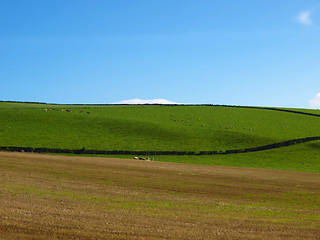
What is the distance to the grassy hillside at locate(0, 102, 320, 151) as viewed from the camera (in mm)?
69062

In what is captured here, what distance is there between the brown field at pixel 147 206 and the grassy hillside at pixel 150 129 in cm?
3015

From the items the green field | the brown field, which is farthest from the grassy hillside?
the brown field

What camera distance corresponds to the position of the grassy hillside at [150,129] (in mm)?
69062

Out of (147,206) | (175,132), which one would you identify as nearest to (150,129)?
(175,132)

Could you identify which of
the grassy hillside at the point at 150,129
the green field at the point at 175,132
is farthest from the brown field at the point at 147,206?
the grassy hillside at the point at 150,129

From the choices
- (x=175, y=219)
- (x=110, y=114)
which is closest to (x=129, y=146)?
(x=110, y=114)

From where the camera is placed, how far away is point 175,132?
80062 millimetres

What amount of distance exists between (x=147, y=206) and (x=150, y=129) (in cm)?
5973

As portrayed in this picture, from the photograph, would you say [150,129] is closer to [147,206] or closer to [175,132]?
[175,132]

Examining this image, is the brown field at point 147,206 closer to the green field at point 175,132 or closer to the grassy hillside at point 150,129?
the green field at point 175,132

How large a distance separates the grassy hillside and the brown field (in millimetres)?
30150

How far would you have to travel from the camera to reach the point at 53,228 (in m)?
16.3

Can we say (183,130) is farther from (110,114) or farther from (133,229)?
(133,229)

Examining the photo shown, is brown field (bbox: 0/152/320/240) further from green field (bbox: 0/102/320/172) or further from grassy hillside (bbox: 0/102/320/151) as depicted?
grassy hillside (bbox: 0/102/320/151)
